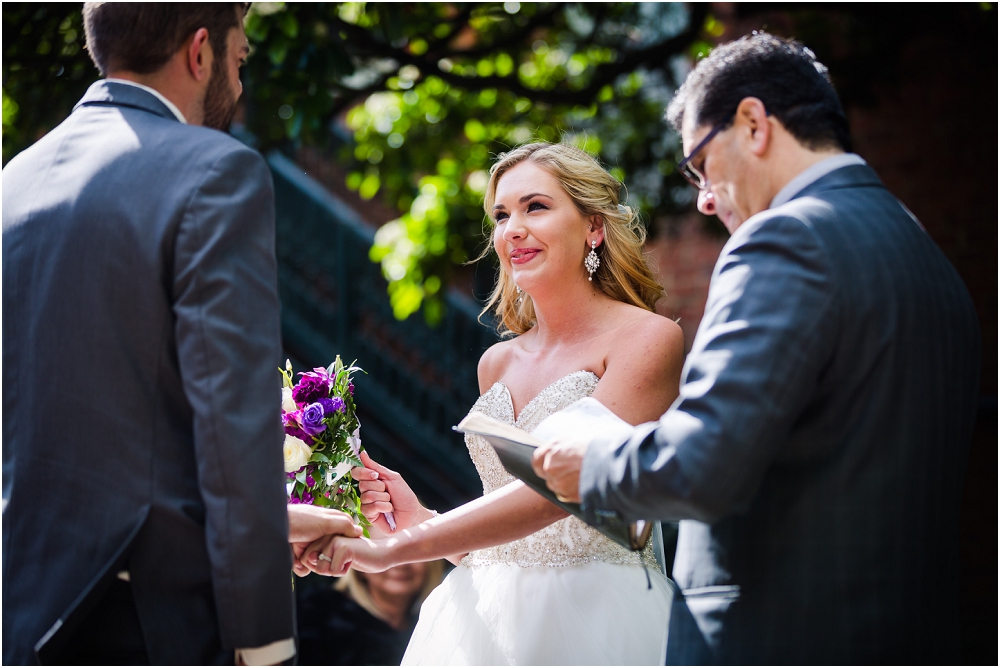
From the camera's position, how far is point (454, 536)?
2.75 metres

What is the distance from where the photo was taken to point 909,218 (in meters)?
1.89

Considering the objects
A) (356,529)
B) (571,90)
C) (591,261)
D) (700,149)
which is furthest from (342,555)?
(571,90)

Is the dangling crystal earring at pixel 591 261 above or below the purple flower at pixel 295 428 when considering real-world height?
above

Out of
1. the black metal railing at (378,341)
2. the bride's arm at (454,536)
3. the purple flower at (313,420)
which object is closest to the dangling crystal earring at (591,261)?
the bride's arm at (454,536)

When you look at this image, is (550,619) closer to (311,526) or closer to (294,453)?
(311,526)

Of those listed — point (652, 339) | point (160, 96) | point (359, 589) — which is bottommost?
point (359, 589)

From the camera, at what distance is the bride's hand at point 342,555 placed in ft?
8.79

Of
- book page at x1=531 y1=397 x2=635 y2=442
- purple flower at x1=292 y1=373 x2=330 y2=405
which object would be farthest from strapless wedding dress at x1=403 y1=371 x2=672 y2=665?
book page at x1=531 y1=397 x2=635 y2=442

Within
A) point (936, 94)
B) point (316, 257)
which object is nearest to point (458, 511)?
point (936, 94)

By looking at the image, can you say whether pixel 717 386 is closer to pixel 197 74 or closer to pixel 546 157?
pixel 197 74

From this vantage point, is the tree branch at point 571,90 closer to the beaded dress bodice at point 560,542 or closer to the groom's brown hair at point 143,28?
the beaded dress bodice at point 560,542

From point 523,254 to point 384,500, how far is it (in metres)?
0.97

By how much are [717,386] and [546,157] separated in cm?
182

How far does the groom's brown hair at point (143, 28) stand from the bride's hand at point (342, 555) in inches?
54.9
